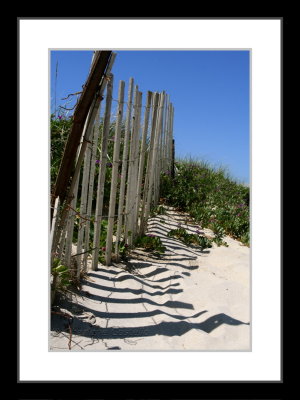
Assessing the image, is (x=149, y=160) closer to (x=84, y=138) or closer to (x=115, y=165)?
(x=115, y=165)

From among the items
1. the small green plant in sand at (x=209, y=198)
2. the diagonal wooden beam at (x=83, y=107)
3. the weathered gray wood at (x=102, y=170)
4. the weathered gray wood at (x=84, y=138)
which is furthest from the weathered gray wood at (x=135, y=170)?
the diagonal wooden beam at (x=83, y=107)

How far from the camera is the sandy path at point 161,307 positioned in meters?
2.62

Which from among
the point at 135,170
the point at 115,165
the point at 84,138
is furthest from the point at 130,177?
the point at 84,138

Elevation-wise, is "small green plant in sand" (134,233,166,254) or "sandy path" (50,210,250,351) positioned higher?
"small green plant in sand" (134,233,166,254)

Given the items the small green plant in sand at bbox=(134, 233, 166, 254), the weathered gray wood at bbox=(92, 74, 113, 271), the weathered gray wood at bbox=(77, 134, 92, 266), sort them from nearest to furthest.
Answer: the weathered gray wood at bbox=(77, 134, 92, 266) → the weathered gray wood at bbox=(92, 74, 113, 271) → the small green plant in sand at bbox=(134, 233, 166, 254)

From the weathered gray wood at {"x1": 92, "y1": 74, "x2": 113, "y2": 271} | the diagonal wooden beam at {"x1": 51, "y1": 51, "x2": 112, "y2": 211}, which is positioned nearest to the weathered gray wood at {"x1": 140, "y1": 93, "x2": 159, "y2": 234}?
the weathered gray wood at {"x1": 92, "y1": 74, "x2": 113, "y2": 271}

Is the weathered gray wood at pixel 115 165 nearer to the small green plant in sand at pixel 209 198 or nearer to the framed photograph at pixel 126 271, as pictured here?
the framed photograph at pixel 126 271

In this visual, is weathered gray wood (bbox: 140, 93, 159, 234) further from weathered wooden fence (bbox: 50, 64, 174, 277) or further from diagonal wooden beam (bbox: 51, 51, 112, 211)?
diagonal wooden beam (bbox: 51, 51, 112, 211)

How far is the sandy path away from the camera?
2.62 meters

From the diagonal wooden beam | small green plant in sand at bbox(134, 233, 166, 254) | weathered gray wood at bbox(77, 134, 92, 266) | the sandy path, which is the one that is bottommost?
the sandy path

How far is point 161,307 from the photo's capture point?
10.2ft
